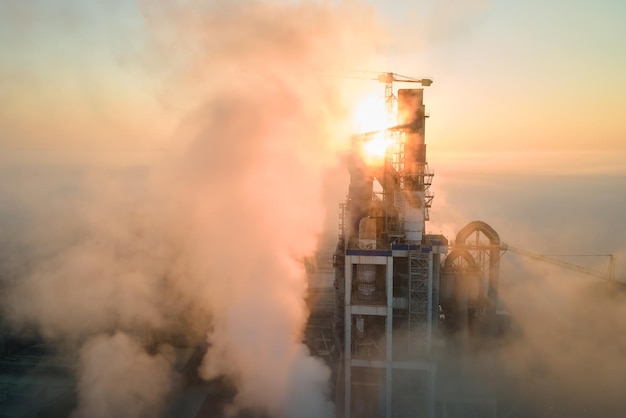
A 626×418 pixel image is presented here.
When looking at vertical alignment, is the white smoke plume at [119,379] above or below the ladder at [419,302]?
below

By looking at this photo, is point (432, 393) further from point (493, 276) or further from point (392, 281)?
point (493, 276)

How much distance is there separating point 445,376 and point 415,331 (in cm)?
303

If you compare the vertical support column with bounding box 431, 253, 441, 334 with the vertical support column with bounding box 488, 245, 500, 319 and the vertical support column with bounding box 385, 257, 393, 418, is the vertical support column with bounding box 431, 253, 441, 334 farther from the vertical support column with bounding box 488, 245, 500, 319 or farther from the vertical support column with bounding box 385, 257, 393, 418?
the vertical support column with bounding box 488, 245, 500, 319

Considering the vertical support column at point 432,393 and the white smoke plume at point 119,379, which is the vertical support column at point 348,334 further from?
the white smoke plume at point 119,379

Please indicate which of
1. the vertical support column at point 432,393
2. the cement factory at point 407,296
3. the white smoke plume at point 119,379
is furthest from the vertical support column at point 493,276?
the white smoke plume at point 119,379

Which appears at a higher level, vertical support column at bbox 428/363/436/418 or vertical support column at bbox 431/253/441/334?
vertical support column at bbox 431/253/441/334

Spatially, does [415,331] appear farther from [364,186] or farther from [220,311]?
[220,311]

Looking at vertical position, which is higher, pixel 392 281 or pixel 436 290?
pixel 392 281

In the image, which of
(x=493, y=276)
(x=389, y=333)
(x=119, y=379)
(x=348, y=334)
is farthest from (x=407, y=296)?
(x=119, y=379)

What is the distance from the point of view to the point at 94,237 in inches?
1187

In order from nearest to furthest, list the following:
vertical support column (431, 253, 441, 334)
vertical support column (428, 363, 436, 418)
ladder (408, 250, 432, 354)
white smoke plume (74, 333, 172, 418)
A: white smoke plume (74, 333, 172, 418)
vertical support column (428, 363, 436, 418)
ladder (408, 250, 432, 354)
vertical support column (431, 253, 441, 334)

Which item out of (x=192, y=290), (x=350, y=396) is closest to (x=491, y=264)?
(x=350, y=396)

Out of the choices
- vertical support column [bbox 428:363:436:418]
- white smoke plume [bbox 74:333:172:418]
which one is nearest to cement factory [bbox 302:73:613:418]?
vertical support column [bbox 428:363:436:418]

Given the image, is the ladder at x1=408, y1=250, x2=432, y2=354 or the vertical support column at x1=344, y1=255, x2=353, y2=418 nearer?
the ladder at x1=408, y1=250, x2=432, y2=354
